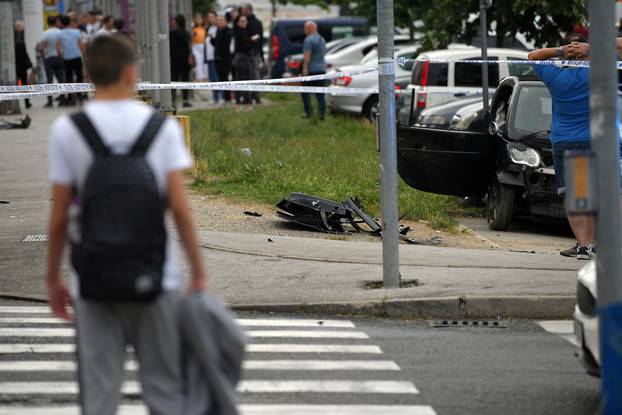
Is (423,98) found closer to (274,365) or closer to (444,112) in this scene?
(444,112)

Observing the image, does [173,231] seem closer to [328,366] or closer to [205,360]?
[328,366]

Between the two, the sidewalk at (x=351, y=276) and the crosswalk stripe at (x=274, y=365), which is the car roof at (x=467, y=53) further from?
the crosswalk stripe at (x=274, y=365)

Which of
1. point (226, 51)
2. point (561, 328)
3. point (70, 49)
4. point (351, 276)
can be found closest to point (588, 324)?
point (561, 328)

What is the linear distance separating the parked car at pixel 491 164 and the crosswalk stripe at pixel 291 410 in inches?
256

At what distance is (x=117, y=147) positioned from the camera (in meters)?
4.68

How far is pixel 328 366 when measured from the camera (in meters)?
7.45

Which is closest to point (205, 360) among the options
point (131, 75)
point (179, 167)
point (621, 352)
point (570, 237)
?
point (179, 167)

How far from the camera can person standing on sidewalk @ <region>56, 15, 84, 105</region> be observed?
28.8 metres

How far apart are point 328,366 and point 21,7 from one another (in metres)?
29.1

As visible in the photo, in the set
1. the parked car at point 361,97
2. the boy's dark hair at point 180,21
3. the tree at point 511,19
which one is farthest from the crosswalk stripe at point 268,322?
the boy's dark hair at point 180,21

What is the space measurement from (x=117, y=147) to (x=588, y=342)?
2.63 m

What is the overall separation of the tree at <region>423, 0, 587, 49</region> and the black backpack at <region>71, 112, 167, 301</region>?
749 inches

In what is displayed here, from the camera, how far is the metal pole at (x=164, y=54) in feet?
55.4

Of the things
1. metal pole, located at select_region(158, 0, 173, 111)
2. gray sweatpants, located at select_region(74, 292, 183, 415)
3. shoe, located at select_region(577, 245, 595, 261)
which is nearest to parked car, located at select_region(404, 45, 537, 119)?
metal pole, located at select_region(158, 0, 173, 111)
